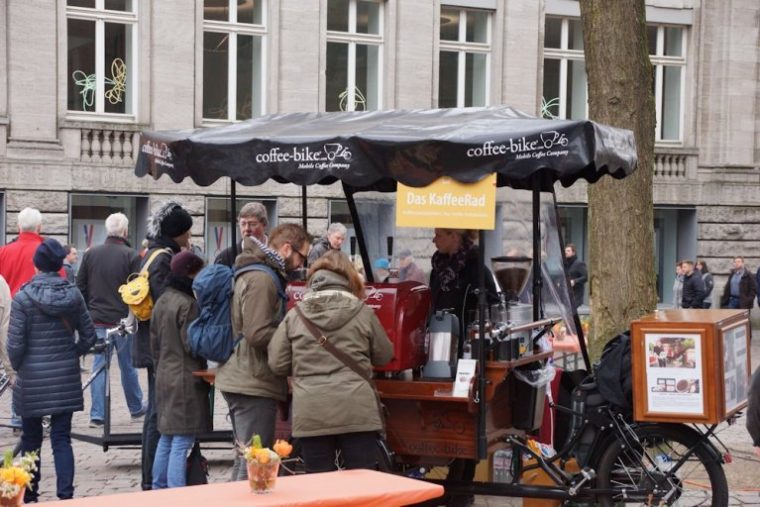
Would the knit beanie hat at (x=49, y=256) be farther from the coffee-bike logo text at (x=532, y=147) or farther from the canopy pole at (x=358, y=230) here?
the coffee-bike logo text at (x=532, y=147)

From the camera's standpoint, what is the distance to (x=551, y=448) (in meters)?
8.36

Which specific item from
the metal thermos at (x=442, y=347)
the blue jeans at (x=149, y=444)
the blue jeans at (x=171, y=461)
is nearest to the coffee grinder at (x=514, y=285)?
the metal thermos at (x=442, y=347)

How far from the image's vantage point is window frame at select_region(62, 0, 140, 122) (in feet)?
67.3

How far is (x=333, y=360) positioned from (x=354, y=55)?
16660 millimetres

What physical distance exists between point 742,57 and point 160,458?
20437mm

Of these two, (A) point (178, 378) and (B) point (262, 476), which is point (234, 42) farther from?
(B) point (262, 476)

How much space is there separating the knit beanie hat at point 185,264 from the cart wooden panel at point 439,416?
140cm

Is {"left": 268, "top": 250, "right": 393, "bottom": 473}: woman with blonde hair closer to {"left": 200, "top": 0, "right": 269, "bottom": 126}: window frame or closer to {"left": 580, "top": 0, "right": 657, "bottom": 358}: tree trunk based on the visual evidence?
{"left": 580, "top": 0, "right": 657, "bottom": 358}: tree trunk

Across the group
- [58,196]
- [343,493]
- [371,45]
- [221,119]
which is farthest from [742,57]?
[343,493]

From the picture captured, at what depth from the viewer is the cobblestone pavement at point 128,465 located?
8.95 metres

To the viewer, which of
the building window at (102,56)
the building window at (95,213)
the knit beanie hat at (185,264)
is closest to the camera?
the knit beanie hat at (185,264)

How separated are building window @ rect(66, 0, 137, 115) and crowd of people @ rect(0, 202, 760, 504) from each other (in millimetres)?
11625

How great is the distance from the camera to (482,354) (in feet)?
24.3

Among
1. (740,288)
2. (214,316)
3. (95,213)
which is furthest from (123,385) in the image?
(740,288)
